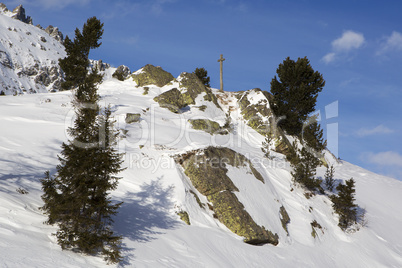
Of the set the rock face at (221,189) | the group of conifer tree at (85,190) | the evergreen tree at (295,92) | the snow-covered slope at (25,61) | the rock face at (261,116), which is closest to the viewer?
the group of conifer tree at (85,190)

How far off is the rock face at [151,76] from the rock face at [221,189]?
17582 mm

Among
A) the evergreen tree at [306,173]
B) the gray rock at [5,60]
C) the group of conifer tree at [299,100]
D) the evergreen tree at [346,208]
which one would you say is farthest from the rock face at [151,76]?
the gray rock at [5,60]

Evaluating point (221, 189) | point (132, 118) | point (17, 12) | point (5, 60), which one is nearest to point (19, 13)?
point (17, 12)

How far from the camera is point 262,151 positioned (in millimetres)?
22859

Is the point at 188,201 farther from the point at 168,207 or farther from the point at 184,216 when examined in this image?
the point at 168,207

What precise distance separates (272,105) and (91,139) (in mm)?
24078

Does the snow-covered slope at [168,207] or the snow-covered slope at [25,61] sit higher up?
the snow-covered slope at [25,61]

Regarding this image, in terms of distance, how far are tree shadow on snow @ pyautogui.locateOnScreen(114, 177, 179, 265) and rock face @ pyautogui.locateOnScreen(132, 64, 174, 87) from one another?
19.7 metres

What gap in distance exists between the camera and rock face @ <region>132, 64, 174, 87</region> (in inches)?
1207

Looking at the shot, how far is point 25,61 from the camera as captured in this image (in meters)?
106

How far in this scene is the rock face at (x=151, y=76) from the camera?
30.7m

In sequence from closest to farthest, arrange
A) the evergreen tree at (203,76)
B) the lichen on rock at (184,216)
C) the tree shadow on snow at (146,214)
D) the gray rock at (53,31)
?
the tree shadow on snow at (146,214) < the lichen on rock at (184,216) < the evergreen tree at (203,76) < the gray rock at (53,31)

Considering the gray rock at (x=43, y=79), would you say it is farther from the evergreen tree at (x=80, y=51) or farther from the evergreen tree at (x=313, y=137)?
the evergreen tree at (x=313, y=137)

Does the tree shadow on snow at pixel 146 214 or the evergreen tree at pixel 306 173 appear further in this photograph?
the evergreen tree at pixel 306 173
